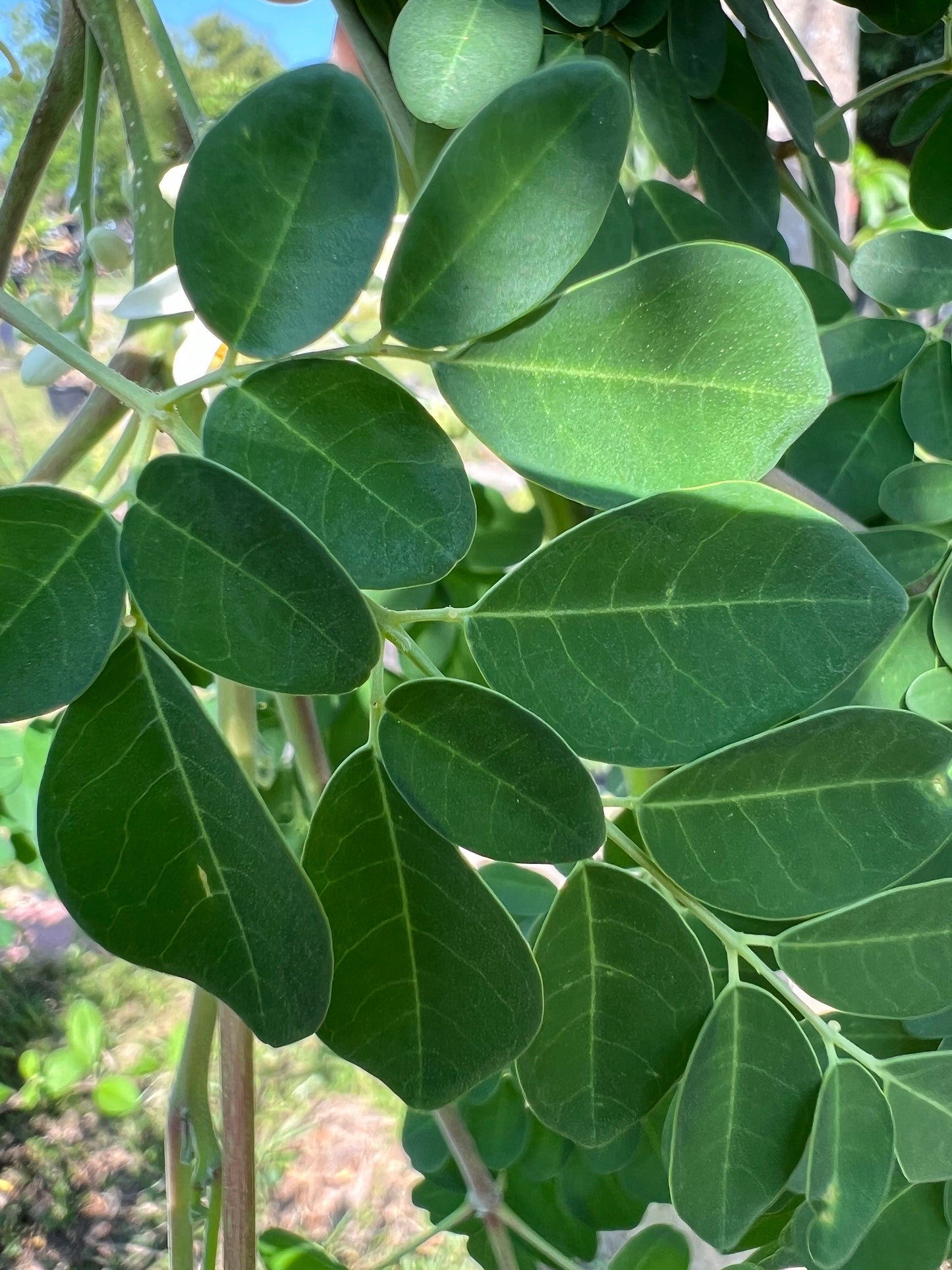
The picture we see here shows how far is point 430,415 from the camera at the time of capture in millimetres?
216

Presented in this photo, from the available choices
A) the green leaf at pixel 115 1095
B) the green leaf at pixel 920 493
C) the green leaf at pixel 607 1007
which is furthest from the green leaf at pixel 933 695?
the green leaf at pixel 115 1095

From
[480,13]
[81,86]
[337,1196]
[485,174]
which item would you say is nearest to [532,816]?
[485,174]

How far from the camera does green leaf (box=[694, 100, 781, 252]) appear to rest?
1.23 feet

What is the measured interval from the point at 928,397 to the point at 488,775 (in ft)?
1.06

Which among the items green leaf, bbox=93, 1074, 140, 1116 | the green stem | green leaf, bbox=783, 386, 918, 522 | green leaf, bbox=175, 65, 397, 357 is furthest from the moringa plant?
green leaf, bbox=93, 1074, 140, 1116

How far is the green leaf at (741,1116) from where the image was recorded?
251 millimetres

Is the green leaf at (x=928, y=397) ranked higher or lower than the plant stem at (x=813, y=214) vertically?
lower

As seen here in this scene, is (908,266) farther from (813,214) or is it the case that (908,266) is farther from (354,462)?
(354,462)

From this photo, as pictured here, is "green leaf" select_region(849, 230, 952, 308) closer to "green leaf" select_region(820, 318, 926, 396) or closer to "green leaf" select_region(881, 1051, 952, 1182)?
"green leaf" select_region(820, 318, 926, 396)

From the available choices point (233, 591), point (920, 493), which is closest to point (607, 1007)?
point (233, 591)

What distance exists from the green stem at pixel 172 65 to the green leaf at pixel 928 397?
0.32 metres

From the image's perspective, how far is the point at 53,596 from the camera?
0.19m

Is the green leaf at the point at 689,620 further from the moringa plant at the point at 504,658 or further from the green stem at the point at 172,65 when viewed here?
the green stem at the point at 172,65

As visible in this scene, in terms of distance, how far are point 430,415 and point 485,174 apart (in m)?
0.05
